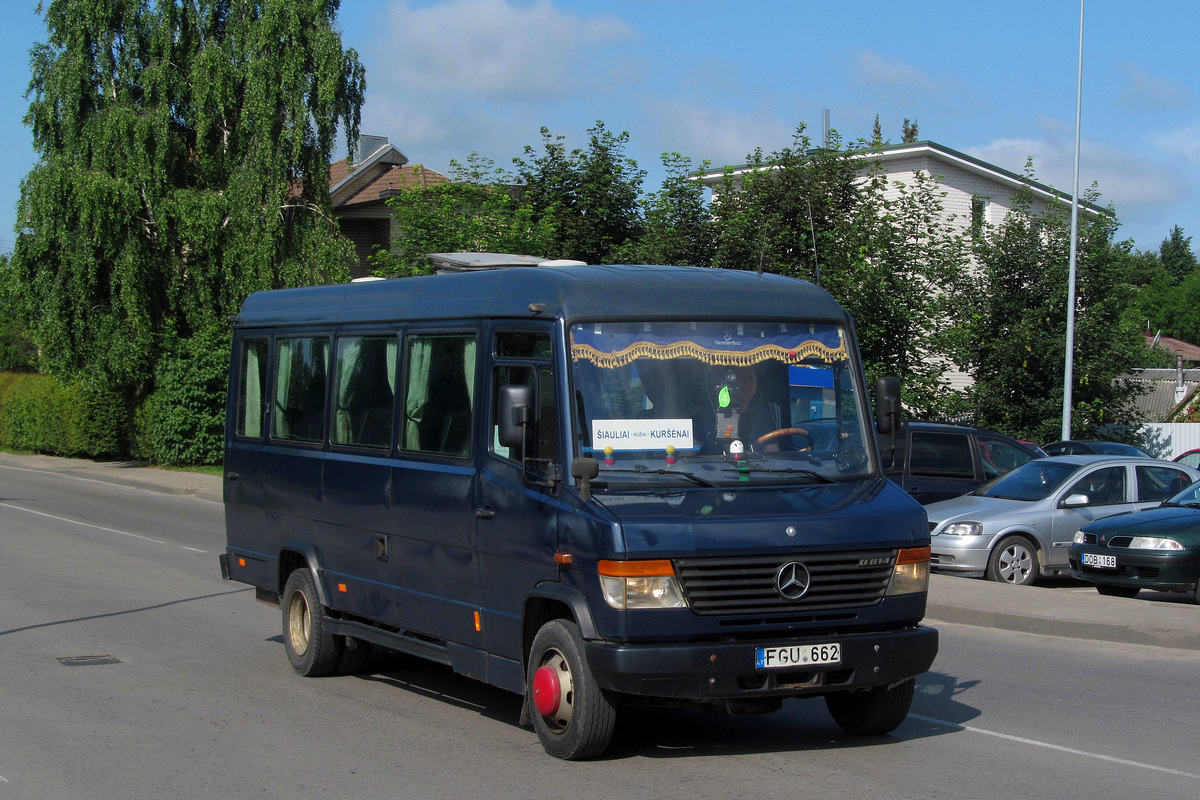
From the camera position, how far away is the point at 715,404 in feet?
21.4

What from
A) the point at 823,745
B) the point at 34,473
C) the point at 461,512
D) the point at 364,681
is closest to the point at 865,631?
the point at 823,745

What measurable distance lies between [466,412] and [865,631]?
2.58m

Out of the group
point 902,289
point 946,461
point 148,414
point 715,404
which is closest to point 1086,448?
point 902,289

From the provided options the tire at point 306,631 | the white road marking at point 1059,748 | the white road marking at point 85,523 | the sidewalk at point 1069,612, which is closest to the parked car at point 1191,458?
the sidewalk at point 1069,612

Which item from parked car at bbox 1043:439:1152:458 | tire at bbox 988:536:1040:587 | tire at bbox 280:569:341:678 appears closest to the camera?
tire at bbox 280:569:341:678

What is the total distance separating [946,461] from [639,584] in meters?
12.7

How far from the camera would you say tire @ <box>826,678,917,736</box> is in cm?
664

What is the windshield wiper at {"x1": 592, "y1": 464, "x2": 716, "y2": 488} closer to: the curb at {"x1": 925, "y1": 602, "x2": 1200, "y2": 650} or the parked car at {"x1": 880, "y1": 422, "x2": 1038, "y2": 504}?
the curb at {"x1": 925, "y1": 602, "x2": 1200, "y2": 650}

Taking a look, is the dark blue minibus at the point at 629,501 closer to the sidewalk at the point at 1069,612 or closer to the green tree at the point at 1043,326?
the sidewalk at the point at 1069,612

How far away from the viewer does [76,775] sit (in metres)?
6.09

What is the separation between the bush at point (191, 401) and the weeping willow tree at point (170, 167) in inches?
25.9

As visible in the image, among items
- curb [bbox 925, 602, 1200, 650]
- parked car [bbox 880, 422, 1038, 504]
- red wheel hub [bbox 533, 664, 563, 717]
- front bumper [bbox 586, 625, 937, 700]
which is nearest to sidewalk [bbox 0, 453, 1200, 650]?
curb [bbox 925, 602, 1200, 650]

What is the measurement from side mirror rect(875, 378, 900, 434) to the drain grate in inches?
234

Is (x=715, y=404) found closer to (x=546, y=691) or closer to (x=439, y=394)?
(x=546, y=691)
